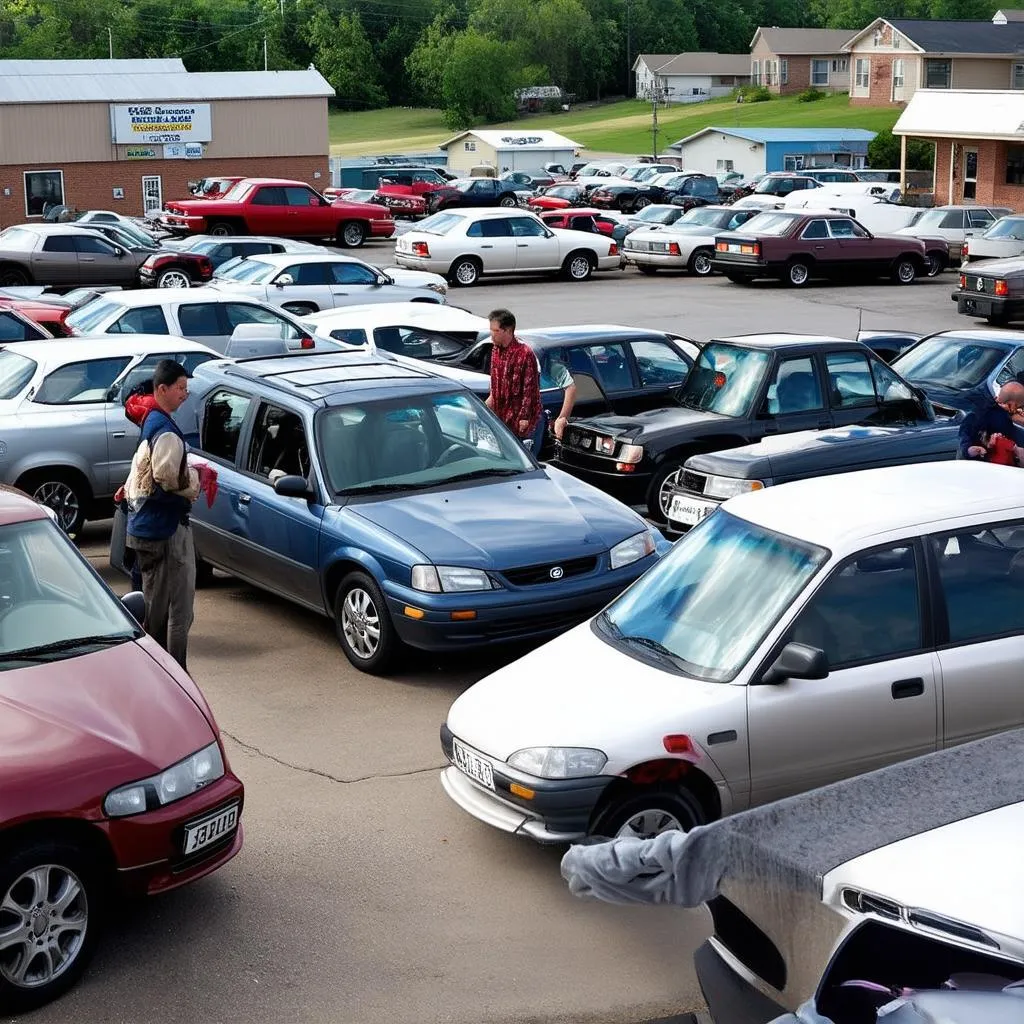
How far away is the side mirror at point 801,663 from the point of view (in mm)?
6223

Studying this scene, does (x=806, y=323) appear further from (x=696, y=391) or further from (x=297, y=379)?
(x=297, y=379)

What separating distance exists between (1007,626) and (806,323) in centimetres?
2160

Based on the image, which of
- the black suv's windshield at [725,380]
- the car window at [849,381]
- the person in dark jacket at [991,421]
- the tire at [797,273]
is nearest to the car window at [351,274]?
the tire at [797,273]

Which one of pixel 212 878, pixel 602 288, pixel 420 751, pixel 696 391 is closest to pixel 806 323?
pixel 602 288

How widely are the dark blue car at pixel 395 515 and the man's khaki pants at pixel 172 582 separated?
1.14 meters

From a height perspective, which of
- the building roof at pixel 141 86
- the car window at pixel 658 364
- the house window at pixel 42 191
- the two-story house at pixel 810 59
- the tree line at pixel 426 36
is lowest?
the car window at pixel 658 364

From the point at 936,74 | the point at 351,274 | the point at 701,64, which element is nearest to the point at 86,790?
the point at 351,274

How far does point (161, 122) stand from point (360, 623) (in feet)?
149

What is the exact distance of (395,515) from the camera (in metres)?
9.48

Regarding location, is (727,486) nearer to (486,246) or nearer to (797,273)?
(486,246)

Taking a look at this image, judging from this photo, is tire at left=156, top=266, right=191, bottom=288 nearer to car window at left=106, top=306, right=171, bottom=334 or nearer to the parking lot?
car window at left=106, top=306, right=171, bottom=334

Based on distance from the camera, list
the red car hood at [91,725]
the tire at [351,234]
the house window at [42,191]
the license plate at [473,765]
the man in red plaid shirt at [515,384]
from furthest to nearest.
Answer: the house window at [42,191], the tire at [351,234], the man in red plaid shirt at [515,384], the license plate at [473,765], the red car hood at [91,725]

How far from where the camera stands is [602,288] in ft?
112

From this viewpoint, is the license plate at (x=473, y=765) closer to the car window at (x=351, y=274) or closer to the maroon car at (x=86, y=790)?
the maroon car at (x=86, y=790)
